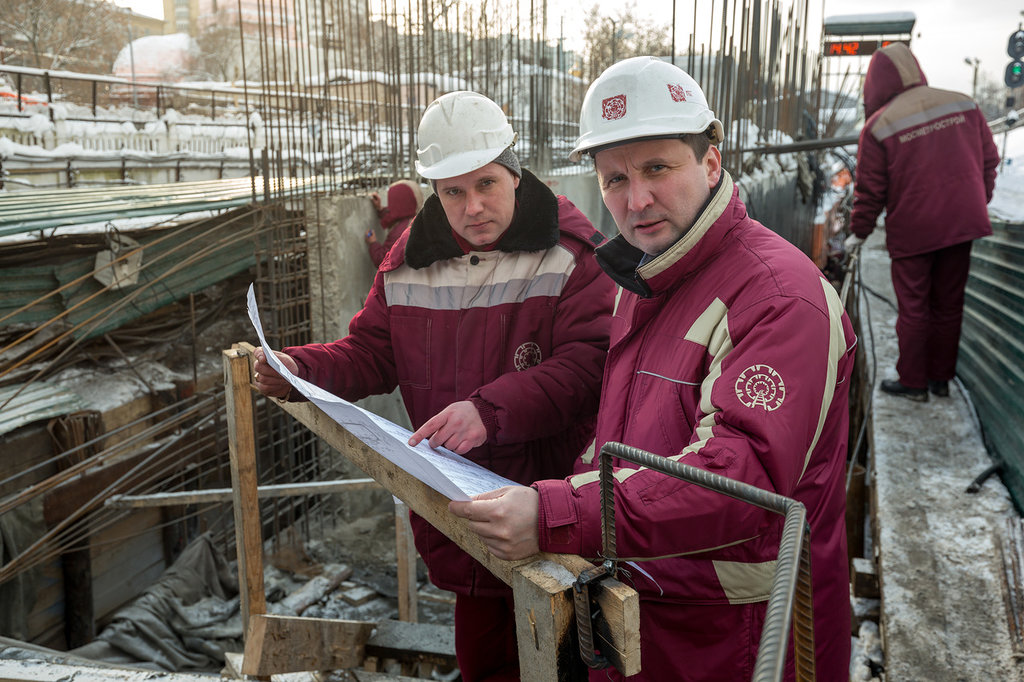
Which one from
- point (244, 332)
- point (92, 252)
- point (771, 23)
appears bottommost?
point (244, 332)

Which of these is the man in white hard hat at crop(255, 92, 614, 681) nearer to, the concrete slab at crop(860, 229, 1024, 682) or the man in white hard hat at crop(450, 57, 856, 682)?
the man in white hard hat at crop(450, 57, 856, 682)

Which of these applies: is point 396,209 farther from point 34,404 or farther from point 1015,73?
point 1015,73

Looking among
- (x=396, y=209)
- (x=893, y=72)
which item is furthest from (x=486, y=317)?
(x=893, y=72)

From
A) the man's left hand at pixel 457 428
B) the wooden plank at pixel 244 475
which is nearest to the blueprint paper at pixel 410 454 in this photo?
the man's left hand at pixel 457 428

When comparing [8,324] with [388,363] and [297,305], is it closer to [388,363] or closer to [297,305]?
[297,305]

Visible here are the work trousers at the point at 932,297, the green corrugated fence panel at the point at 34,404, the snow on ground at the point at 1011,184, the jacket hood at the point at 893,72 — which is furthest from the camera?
the snow on ground at the point at 1011,184

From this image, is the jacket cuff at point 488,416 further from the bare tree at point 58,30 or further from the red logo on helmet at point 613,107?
the bare tree at point 58,30

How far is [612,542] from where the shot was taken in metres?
1.20

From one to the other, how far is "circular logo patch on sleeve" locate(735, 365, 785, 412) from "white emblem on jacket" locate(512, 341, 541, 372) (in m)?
1.01

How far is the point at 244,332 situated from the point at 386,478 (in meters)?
6.46

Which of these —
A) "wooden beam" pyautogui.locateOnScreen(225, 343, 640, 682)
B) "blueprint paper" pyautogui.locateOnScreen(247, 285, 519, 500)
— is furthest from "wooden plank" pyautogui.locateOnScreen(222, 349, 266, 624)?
"wooden beam" pyautogui.locateOnScreen(225, 343, 640, 682)

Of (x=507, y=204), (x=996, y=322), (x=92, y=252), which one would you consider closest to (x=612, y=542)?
(x=507, y=204)

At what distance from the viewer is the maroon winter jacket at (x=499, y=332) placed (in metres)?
2.15

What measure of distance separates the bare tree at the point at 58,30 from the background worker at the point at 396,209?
25.1m
